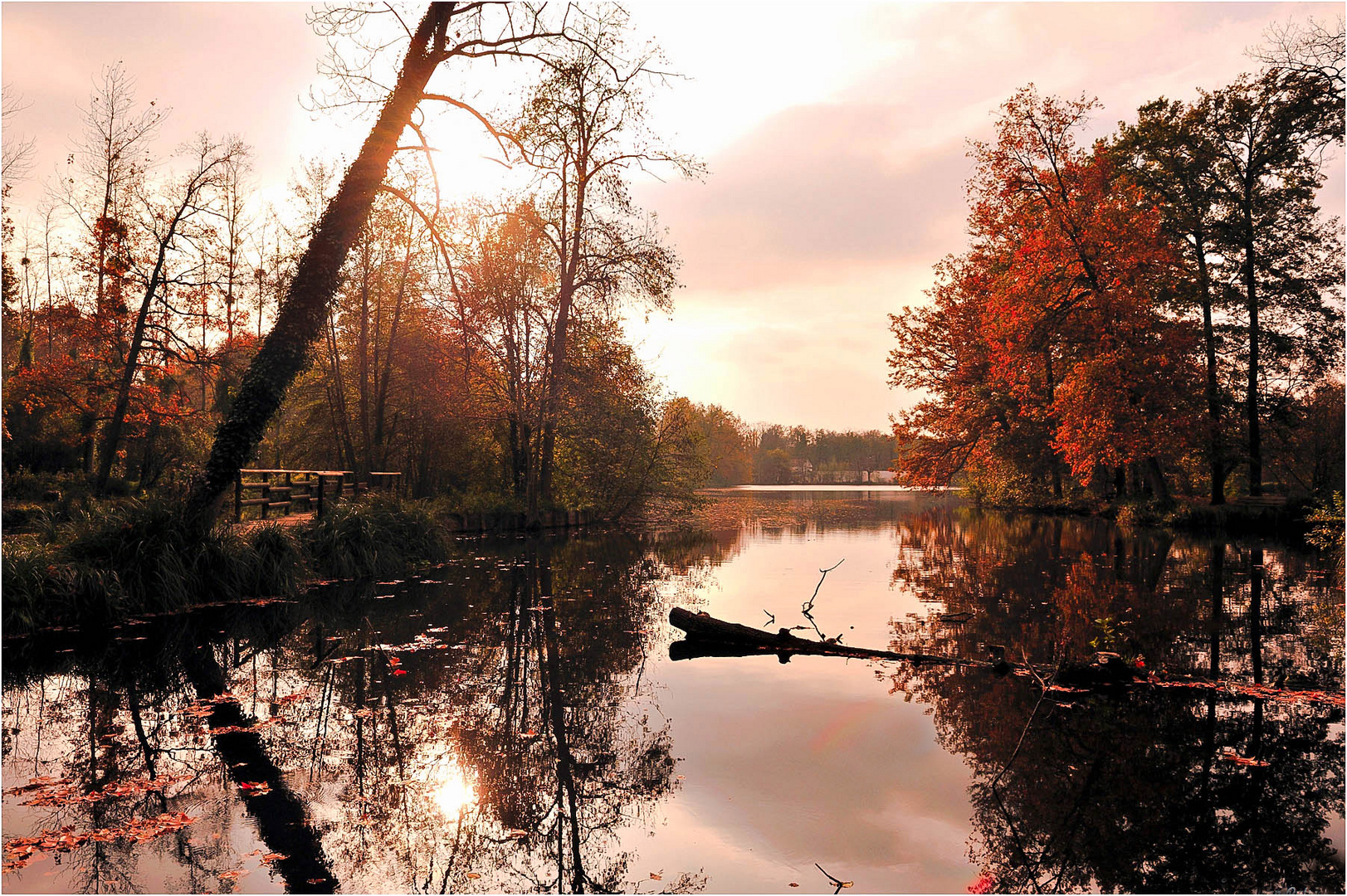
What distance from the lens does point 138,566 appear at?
970 cm

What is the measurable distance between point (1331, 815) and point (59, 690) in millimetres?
9281

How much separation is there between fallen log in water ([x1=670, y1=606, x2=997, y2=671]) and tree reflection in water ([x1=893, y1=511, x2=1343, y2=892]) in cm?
91

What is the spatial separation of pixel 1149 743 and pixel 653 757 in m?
3.45

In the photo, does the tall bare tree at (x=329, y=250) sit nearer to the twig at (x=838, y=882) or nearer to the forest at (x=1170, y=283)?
the twig at (x=838, y=882)

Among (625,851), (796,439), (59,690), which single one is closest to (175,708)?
(59,690)

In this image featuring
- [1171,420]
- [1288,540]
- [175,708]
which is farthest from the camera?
[1171,420]

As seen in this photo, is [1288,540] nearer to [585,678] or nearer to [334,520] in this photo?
[585,678]

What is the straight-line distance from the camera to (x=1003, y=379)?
2822 centimetres

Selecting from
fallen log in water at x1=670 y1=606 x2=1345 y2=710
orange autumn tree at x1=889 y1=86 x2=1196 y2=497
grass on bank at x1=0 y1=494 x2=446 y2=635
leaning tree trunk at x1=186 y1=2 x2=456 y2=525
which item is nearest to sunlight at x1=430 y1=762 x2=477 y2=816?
fallen log in water at x1=670 y1=606 x2=1345 y2=710

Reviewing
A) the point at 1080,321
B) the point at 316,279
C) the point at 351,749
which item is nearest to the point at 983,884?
the point at 351,749

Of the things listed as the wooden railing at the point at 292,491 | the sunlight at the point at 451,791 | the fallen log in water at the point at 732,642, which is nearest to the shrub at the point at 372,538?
the wooden railing at the point at 292,491

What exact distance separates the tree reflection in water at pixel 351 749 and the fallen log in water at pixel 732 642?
20.6 inches

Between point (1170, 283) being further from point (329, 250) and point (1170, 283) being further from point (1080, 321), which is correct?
point (329, 250)

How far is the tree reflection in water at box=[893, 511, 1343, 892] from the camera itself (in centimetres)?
380
